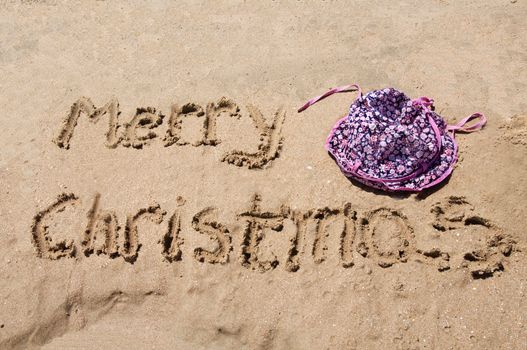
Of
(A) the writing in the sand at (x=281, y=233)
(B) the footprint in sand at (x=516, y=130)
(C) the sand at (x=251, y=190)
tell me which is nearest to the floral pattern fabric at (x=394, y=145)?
(C) the sand at (x=251, y=190)

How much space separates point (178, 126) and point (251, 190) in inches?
36.7

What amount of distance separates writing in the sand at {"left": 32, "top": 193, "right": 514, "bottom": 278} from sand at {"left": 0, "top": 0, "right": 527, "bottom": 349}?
12mm

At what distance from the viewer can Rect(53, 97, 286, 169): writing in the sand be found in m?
3.86

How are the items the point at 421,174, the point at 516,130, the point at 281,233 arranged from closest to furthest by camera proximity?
the point at 281,233, the point at 421,174, the point at 516,130

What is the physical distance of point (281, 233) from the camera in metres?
3.42

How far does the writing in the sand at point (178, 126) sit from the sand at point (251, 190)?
2 centimetres

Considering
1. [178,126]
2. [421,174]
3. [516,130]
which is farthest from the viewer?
[178,126]

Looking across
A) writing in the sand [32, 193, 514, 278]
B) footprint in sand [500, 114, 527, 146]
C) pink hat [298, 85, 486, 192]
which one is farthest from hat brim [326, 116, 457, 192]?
footprint in sand [500, 114, 527, 146]

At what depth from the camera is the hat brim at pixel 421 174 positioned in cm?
351

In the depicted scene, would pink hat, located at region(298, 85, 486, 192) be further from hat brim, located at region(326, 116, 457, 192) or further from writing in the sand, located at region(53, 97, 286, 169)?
writing in the sand, located at region(53, 97, 286, 169)

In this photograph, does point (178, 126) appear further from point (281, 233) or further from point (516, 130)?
point (516, 130)

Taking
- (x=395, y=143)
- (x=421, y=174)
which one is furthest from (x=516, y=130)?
(x=395, y=143)

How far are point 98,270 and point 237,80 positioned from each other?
6.67 feet

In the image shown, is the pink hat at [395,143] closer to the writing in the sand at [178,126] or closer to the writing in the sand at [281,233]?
the writing in the sand at [281,233]
